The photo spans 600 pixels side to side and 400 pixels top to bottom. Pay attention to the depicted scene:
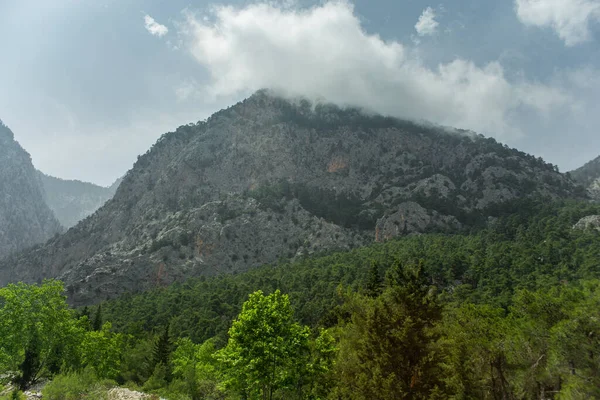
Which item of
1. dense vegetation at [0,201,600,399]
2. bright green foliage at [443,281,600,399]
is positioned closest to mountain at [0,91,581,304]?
dense vegetation at [0,201,600,399]

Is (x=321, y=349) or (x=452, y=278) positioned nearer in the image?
(x=321, y=349)

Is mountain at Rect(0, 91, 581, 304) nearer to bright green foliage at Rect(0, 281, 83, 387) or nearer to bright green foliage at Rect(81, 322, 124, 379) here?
bright green foliage at Rect(81, 322, 124, 379)

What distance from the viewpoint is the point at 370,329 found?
21094 millimetres

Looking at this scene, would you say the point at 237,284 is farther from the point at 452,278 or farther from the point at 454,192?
the point at 454,192

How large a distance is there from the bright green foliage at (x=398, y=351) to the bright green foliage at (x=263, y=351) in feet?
11.6

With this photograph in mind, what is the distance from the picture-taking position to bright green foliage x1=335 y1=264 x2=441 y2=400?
19.0 meters

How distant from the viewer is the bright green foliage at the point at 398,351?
62.3 feet

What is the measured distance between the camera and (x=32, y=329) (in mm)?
34719

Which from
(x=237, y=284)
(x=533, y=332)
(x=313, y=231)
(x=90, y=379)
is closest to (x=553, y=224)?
(x=313, y=231)

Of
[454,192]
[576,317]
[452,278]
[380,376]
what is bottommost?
[452,278]

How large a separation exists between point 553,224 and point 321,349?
407 feet

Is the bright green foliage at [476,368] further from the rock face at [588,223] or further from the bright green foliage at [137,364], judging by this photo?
the rock face at [588,223]

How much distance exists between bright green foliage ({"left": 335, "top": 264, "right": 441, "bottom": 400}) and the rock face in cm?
11510

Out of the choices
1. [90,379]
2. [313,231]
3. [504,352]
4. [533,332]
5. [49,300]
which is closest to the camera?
[504,352]
